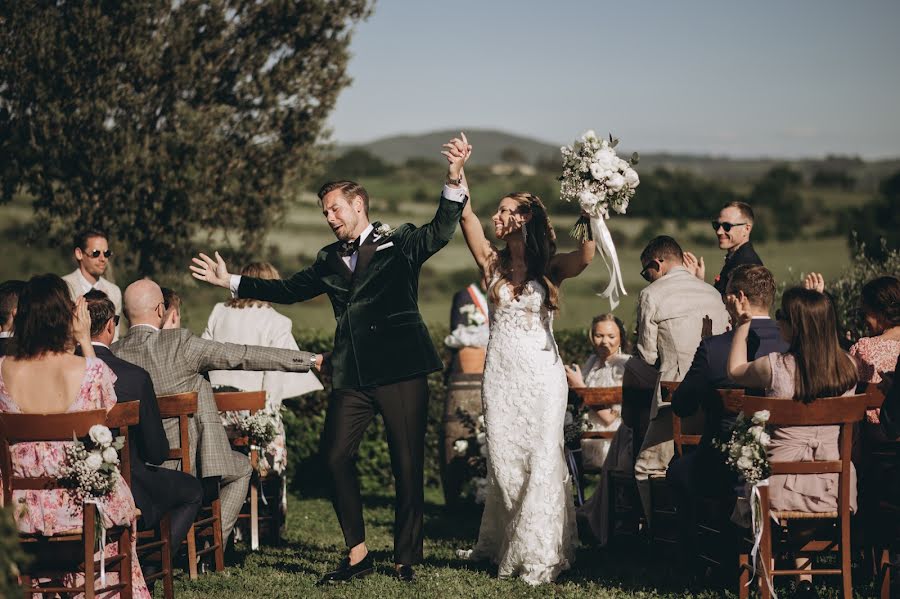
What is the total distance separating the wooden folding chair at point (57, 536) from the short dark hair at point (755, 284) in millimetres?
3259

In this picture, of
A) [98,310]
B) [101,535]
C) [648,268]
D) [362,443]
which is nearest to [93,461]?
[101,535]

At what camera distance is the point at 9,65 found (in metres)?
11.2

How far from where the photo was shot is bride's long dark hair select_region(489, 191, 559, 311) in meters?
6.25

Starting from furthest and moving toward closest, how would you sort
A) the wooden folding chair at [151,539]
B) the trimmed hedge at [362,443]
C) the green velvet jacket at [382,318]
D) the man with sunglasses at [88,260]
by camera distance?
the trimmed hedge at [362,443] → the man with sunglasses at [88,260] → the green velvet jacket at [382,318] → the wooden folding chair at [151,539]

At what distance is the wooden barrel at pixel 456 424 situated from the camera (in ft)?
29.8

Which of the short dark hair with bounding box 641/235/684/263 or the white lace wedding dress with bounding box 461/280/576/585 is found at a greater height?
the short dark hair with bounding box 641/235/684/263

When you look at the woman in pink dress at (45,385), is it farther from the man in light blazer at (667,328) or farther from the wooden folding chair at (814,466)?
the man in light blazer at (667,328)

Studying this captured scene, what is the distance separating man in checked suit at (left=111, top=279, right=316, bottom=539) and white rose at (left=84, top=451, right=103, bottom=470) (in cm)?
157

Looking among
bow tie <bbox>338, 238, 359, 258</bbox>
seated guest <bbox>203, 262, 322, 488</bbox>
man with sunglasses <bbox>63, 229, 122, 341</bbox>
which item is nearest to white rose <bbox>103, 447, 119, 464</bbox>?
bow tie <bbox>338, 238, 359, 258</bbox>

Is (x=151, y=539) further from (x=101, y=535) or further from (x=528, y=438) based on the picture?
(x=528, y=438)

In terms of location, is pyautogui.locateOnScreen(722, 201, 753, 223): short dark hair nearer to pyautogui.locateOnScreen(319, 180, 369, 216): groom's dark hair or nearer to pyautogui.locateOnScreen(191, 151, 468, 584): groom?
pyautogui.locateOnScreen(191, 151, 468, 584): groom

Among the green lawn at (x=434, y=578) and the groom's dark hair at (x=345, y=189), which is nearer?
the green lawn at (x=434, y=578)

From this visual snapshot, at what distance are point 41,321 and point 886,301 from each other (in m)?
4.57

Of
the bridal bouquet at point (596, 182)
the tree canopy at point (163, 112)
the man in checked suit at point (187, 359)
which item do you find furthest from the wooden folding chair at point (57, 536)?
the tree canopy at point (163, 112)
